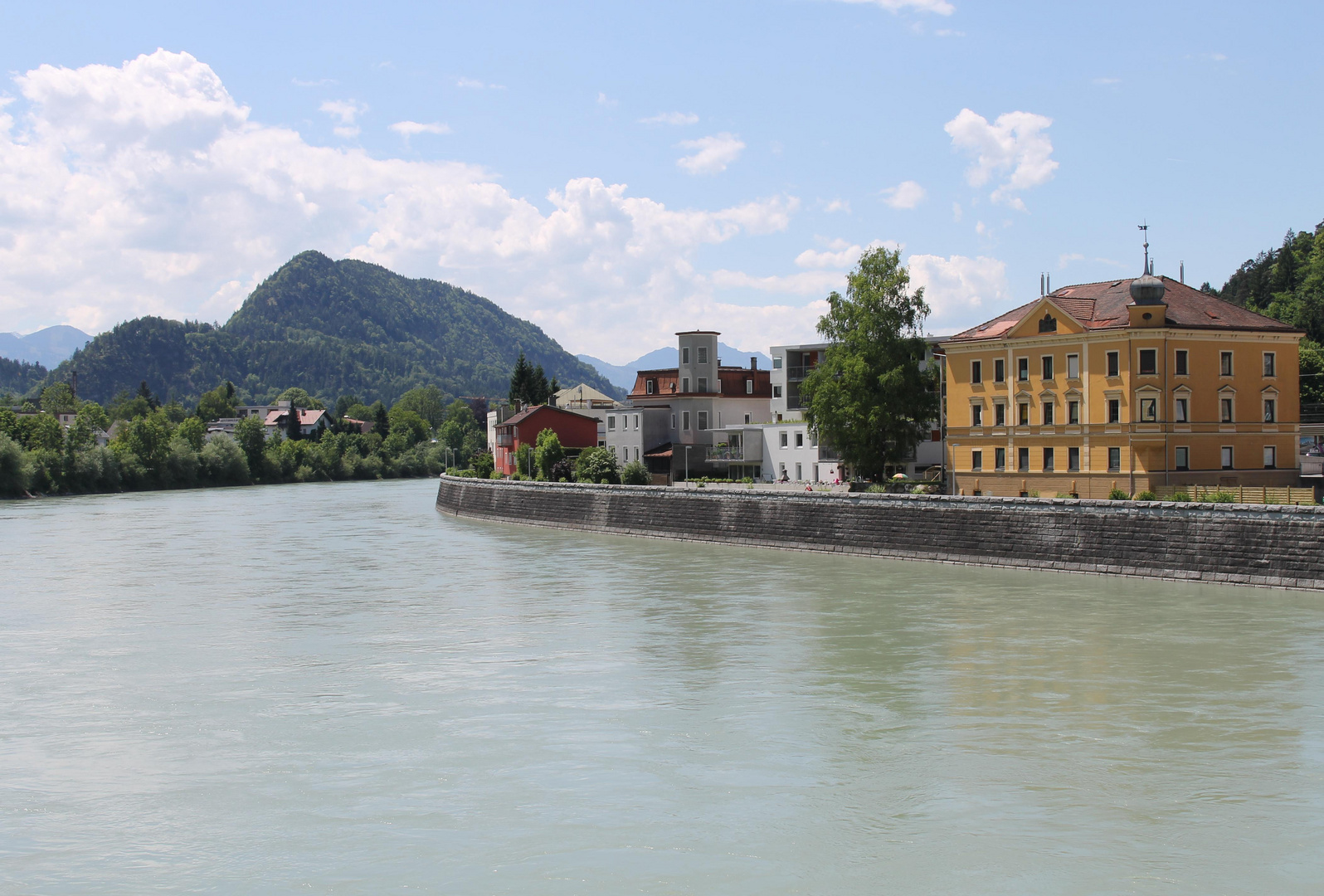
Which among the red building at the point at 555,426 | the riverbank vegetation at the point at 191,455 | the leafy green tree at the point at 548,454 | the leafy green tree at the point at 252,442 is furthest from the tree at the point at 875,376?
the leafy green tree at the point at 252,442

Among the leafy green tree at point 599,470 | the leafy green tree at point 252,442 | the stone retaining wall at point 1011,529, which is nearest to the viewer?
the stone retaining wall at point 1011,529

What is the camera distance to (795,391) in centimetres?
7756

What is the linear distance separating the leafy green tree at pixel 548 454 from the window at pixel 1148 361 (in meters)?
45.8

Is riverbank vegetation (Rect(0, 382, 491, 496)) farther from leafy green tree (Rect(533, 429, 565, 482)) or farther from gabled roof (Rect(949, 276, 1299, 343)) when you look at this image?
gabled roof (Rect(949, 276, 1299, 343))

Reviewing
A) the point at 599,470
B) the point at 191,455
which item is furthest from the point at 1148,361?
the point at 191,455

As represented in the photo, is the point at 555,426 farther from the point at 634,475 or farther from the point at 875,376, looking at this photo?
the point at 875,376

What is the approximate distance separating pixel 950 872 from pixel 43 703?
51.3 feet

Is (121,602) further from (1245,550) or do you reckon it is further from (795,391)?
(795,391)

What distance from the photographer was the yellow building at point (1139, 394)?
4319cm

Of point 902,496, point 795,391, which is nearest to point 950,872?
point 902,496

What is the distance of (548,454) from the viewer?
8212 cm

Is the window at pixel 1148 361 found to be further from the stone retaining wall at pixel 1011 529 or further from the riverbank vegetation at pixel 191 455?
the riverbank vegetation at pixel 191 455

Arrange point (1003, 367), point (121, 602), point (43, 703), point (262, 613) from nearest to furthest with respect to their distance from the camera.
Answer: point (43, 703), point (262, 613), point (121, 602), point (1003, 367)

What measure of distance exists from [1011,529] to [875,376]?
730 inches
